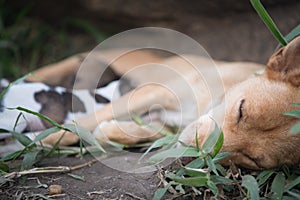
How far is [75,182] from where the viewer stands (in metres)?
2.42

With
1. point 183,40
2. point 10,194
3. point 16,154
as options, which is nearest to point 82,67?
point 183,40

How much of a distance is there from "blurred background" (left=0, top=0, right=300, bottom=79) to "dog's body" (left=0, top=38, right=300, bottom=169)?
0.43 m

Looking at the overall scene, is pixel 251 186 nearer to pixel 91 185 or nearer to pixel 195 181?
pixel 195 181

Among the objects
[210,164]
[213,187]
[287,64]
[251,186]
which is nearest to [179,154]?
[210,164]

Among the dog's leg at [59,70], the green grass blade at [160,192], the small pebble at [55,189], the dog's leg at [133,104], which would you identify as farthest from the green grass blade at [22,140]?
the dog's leg at [59,70]

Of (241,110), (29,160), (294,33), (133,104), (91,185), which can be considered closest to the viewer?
(91,185)

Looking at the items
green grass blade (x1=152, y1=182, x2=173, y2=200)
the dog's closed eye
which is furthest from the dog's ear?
green grass blade (x1=152, y1=182, x2=173, y2=200)

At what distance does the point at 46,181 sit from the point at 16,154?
269mm

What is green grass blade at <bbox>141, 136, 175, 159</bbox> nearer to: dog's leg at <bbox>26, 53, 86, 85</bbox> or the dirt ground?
the dirt ground

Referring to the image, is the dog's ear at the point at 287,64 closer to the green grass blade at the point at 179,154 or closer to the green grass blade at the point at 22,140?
the green grass blade at the point at 179,154

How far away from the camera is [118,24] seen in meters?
4.96

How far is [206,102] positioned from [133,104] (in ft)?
1.91

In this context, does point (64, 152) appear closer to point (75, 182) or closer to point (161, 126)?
point (75, 182)

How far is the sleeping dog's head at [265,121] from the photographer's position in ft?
8.35
